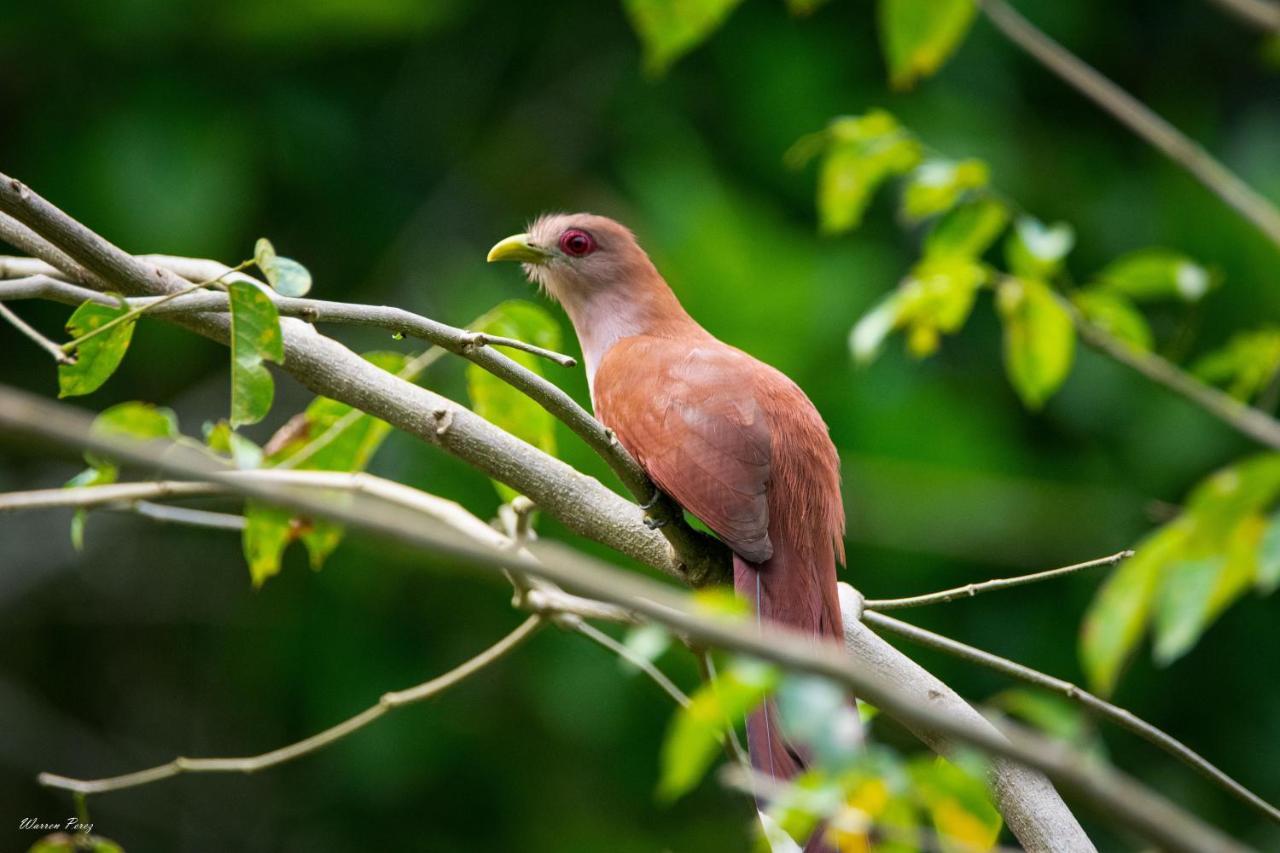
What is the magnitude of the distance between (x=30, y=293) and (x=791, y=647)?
4.80ft

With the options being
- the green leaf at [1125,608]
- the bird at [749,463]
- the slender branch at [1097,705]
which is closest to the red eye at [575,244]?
the bird at [749,463]

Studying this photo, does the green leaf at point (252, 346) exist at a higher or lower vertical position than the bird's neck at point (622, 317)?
lower

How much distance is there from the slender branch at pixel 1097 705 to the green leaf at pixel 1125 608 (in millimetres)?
583

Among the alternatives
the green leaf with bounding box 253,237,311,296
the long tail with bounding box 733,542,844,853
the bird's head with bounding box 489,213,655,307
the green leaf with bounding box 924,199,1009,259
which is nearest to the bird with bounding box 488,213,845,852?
the long tail with bounding box 733,542,844,853

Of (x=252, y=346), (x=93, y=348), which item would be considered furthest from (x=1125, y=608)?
(x=93, y=348)

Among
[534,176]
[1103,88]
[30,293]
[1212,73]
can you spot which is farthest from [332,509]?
[1212,73]

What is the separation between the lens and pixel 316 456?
2.67 m

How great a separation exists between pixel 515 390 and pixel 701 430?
37 cm

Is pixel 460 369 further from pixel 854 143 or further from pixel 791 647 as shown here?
pixel 791 647

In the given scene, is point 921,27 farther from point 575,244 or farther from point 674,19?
point 575,244

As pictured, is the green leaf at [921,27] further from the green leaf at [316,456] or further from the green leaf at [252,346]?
the green leaf at [252,346]

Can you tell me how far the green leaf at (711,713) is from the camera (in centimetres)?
113

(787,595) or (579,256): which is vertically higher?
(579,256)

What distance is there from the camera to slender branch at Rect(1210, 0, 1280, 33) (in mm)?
1460
